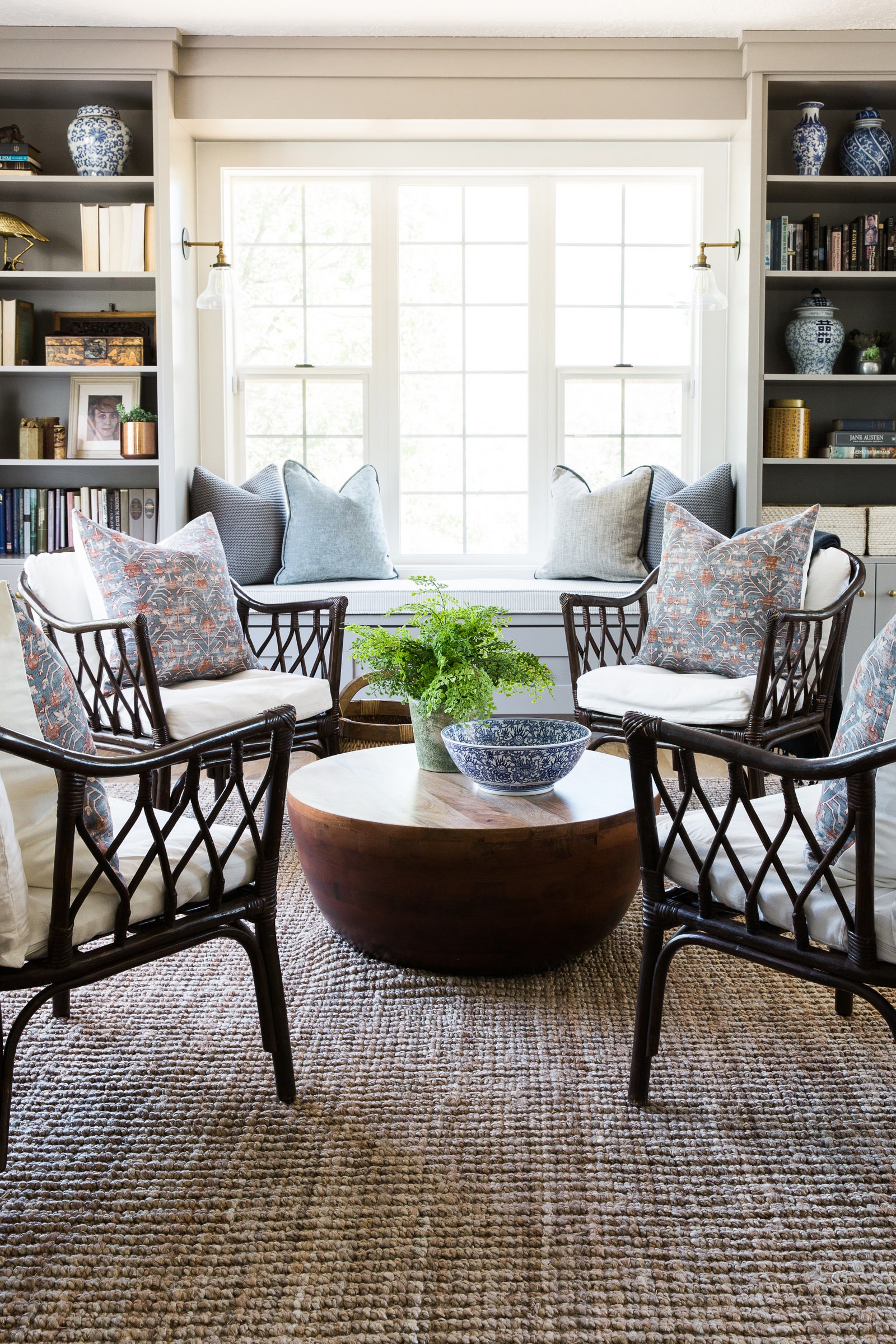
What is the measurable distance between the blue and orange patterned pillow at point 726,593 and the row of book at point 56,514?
242 centimetres

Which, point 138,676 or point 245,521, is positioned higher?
point 245,521

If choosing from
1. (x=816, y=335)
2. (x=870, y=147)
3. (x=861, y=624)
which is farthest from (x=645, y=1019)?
(x=870, y=147)

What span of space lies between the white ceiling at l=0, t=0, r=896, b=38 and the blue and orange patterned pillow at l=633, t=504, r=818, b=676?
2.25 meters

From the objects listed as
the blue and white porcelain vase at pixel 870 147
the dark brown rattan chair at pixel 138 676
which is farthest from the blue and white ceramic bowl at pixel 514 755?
the blue and white porcelain vase at pixel 870 147

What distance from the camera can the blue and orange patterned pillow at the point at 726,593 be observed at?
9.93 feet

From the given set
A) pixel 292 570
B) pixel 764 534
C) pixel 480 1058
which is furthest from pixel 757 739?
pixel 292 570

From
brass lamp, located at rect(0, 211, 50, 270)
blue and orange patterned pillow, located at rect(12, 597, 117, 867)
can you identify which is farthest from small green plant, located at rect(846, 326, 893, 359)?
blue and orange patterned pillow, located at rect(12, 597, 117, 867)

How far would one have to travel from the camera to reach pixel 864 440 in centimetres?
452

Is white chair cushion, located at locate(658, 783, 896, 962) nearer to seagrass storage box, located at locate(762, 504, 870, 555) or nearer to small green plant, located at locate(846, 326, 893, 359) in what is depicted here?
seagrass storage box, located at locate(762, 504, 870, 555)

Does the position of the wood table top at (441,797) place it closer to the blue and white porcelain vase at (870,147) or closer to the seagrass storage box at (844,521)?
the seagrass storage box at (844,521)

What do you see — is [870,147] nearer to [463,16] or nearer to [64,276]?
[463,16]

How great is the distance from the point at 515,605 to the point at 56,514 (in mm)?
2033

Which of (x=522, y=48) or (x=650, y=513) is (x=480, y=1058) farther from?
(x=522, y=48)

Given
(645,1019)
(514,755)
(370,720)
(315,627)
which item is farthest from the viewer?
(370,720)
